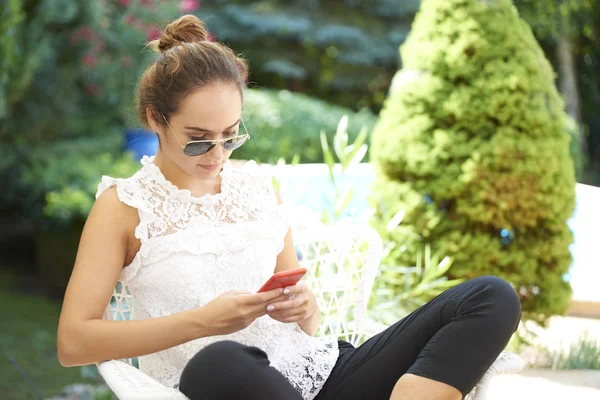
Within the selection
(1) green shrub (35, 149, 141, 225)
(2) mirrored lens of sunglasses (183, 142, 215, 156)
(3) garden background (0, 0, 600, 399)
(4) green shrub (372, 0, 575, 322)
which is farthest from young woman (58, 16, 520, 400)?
(1) green shrub (35, 149, 141, 225)

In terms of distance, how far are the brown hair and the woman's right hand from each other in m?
0.52

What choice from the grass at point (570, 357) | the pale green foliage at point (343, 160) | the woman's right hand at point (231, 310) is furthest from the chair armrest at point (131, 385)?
the grass at point (570, 357)

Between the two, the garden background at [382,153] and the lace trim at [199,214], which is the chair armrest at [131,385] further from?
the garden background at [382,153]

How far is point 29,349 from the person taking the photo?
4.70 m

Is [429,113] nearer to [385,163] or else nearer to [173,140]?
[385,163]

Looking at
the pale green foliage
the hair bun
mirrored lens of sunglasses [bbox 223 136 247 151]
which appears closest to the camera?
mirrored lens of sunglasses [bbox 223 136 247 151]

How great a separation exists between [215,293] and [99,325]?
333 mm

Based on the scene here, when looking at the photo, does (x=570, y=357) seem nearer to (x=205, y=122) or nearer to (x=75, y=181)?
(x=205, y=122)

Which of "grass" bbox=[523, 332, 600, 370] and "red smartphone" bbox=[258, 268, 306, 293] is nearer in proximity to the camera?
"red smartphone" bbox=[258, 268, 306, 293]

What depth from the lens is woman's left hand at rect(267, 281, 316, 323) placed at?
74.2 inches

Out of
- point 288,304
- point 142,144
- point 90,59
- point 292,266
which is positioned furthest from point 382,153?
point 142,144

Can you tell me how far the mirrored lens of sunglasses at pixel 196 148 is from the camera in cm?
198

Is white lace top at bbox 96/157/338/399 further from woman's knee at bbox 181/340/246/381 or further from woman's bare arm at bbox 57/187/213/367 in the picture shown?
woman's knee at bbox 181/340/246/381

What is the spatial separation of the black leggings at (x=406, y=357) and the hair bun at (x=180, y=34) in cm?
86
